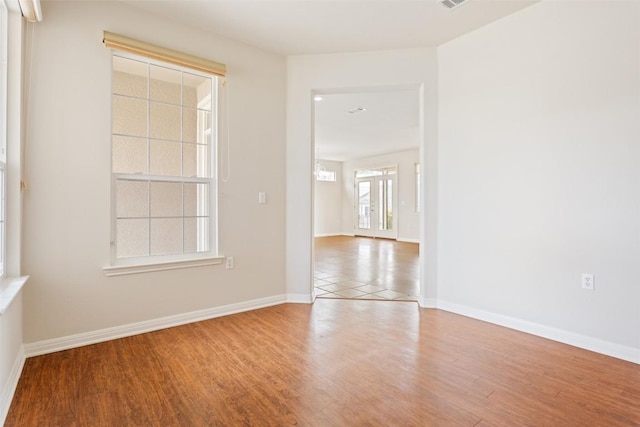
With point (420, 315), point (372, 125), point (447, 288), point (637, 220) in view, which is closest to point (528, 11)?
point (637, 220)

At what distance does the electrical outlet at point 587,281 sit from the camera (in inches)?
98.5

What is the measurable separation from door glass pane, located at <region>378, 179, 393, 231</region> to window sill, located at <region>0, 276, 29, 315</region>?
921 centimetres

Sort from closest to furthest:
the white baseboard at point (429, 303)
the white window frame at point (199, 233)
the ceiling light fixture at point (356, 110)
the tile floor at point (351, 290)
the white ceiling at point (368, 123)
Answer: the white window frame at point (199, 233), the white baseboard at point (429, 303), the tile floor at point (351, 290), the white ceiling at point (368, 123), the ceiling light fixture at point (356, 110)

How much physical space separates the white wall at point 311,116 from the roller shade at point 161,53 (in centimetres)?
88

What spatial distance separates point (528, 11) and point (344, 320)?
3.12 meters

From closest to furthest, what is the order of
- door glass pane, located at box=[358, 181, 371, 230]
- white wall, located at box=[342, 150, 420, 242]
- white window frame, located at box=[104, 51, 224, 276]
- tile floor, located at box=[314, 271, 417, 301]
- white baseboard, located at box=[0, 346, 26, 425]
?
white baseboard, located at box=[0, 346, 26, 425] → white window frame, located at box=[104, 51, 224, 276] → tile floor, located at box=[314, 271, 417, 301] → white wall, located at box=[342, 150, 420, 242] → door glass pane, located at box=[358, 181, 371, 230]

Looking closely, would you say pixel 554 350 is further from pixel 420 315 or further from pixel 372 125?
pixel 372 125

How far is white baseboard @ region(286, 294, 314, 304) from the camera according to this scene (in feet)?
12.1

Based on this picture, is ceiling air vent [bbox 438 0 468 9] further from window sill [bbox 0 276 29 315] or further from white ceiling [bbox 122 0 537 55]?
window sill [bbox 0 276 29 315]

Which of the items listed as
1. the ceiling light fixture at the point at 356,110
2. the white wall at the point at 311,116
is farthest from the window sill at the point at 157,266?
the ceiling light fixture at the point at 356,110

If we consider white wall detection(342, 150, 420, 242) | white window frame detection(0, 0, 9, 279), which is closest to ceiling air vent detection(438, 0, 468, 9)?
white window frame detection(0, 0, 9, 279)

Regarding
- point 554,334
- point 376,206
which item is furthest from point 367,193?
point 554,334

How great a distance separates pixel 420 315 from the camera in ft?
10.8

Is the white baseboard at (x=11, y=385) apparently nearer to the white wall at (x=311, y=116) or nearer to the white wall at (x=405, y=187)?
the white wall at (x=311, y=116)
